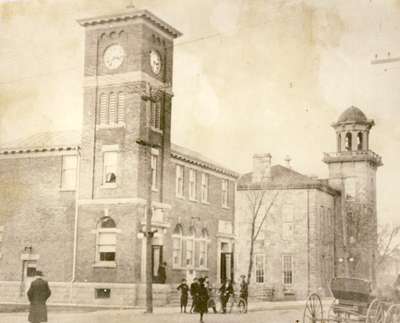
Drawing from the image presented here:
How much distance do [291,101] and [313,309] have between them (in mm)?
2608

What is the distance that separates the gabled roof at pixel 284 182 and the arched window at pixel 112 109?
2787mm

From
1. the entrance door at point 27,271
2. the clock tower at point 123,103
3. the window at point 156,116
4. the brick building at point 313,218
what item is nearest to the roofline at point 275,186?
the brick building at point 313,218

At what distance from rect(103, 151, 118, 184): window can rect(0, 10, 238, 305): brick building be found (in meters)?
0.02

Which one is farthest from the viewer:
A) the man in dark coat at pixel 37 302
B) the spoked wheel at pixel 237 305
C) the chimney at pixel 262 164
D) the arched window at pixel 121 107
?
the arched window at pixel 121 107

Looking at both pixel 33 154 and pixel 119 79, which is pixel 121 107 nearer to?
pixel 119 79

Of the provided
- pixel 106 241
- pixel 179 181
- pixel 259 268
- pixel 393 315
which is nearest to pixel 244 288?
pixel 259 268

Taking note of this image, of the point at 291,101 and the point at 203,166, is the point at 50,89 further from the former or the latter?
the point at 291,101

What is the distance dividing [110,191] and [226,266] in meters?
2.10

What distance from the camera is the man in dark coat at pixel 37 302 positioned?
10.9 m

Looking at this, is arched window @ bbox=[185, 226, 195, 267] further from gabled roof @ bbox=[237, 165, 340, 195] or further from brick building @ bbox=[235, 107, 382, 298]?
gabled roof @ bbox=[237, 165, 340, 195]

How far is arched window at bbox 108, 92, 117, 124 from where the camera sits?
12656 millimetres

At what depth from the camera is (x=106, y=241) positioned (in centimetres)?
1230

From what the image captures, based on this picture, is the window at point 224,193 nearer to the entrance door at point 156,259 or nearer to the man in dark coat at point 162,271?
the entrance door at point 156,259

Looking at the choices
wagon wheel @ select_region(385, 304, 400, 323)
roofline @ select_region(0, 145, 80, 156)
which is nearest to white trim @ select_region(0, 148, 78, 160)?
roofline @ select_region(0, 145, 80, 156)
